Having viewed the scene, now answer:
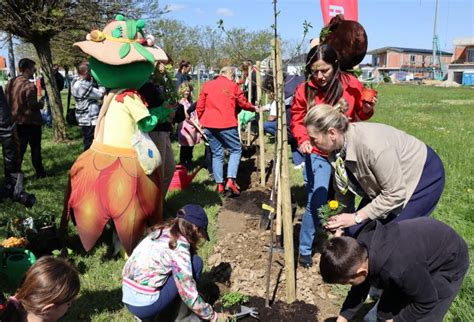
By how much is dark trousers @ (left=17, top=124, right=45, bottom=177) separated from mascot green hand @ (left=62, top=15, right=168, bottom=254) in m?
3.41

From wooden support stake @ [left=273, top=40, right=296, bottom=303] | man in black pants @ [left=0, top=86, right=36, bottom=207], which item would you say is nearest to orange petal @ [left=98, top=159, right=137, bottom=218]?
man in black pants @ [left=0, top=86, right=36, bottom=207]

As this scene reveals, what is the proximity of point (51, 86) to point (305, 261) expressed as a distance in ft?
26.0

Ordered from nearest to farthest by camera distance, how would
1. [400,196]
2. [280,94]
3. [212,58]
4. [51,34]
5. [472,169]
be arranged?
[400,196]
[280,94]
[472,169]
[51,34]
[212,58]

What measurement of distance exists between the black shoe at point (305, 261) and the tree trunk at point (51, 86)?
25.7 feet

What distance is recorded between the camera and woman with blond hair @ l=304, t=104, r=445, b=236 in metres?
2.50

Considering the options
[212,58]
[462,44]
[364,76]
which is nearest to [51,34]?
[364,76]

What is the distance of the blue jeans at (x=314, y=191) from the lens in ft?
12.1

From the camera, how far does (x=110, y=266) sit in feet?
13.0

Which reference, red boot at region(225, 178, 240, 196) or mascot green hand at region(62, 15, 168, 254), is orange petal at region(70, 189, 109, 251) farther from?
red boot at region(225, 178, 240, 196)

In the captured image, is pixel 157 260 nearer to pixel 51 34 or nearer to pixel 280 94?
pixel 280 94

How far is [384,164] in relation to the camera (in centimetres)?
247

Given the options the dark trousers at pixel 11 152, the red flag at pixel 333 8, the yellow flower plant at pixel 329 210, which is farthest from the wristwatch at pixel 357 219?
the dark trousers at pixel 11 152

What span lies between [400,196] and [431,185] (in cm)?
33

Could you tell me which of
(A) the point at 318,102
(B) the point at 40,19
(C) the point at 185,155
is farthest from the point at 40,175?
(A) the point at 318,102
